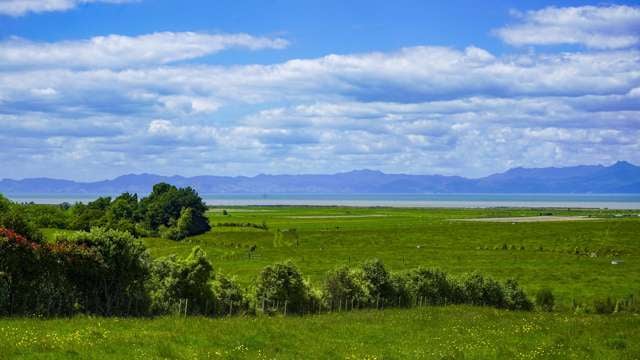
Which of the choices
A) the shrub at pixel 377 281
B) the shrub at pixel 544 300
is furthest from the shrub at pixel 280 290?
the shrub at pixel 544 300

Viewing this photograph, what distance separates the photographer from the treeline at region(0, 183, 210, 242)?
15312 centimetres

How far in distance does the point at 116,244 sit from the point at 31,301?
577 cm

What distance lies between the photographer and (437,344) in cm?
2906

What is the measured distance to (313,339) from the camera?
29.5 meters

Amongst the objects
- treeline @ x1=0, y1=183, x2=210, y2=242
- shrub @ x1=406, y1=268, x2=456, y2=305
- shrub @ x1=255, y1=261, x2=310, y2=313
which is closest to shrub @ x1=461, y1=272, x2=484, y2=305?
shrub @ x1=406, y1=268, x2=456, y2=305

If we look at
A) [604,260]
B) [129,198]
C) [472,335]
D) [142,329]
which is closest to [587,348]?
→ [472,335]

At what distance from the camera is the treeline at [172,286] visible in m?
34.2

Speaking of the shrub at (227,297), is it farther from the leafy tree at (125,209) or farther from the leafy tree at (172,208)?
the leafy tree at (125,209)

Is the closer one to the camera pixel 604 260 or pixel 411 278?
pixel 411 278

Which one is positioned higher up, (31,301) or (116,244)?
(116,244)

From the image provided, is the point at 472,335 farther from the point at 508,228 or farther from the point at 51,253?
the point at 508,228

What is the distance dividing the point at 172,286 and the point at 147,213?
149 metres

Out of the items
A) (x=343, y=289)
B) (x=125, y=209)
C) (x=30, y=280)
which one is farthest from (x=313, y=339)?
(x=125, y=209)

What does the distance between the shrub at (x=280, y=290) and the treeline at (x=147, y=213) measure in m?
110
